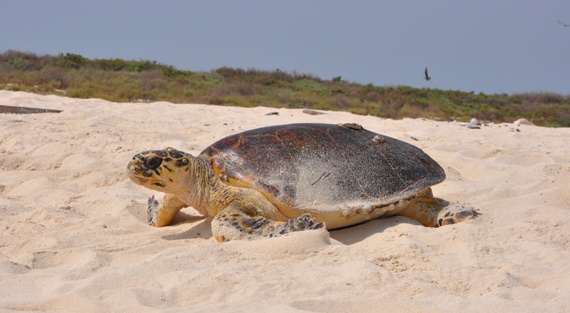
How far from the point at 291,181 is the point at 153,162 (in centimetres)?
89

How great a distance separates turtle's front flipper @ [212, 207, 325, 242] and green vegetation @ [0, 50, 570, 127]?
33.4 feet

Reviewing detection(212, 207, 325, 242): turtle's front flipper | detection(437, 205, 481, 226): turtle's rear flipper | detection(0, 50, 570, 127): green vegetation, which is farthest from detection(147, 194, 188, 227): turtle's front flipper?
detection(0, 50, 570, 127): green vegetation

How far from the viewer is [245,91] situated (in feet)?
60.7

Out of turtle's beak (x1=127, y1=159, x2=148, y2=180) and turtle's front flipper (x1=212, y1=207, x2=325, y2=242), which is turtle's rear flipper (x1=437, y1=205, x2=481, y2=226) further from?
turtle's beak (x1=127, y1=159, x2=148, y2=180)

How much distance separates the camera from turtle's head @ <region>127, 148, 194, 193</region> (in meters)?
3.43

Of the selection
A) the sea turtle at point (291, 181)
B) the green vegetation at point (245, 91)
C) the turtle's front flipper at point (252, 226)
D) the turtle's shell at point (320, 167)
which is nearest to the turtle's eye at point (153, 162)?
the sea turtle at point (291, 181)

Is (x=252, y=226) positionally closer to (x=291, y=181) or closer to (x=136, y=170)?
(x=291, y=181)

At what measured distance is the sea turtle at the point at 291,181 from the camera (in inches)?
130

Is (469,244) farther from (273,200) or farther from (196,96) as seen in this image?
(196,96)

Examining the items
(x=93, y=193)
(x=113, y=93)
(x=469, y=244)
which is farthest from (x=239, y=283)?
(x=113, y=93)

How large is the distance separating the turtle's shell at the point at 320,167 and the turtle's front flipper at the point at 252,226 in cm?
24

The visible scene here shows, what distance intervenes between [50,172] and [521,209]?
400 cm

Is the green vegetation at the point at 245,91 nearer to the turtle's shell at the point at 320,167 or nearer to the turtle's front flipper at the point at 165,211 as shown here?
the turtle's front flipper at the point at 165,211

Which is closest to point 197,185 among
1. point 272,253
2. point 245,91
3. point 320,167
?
point 320,167
